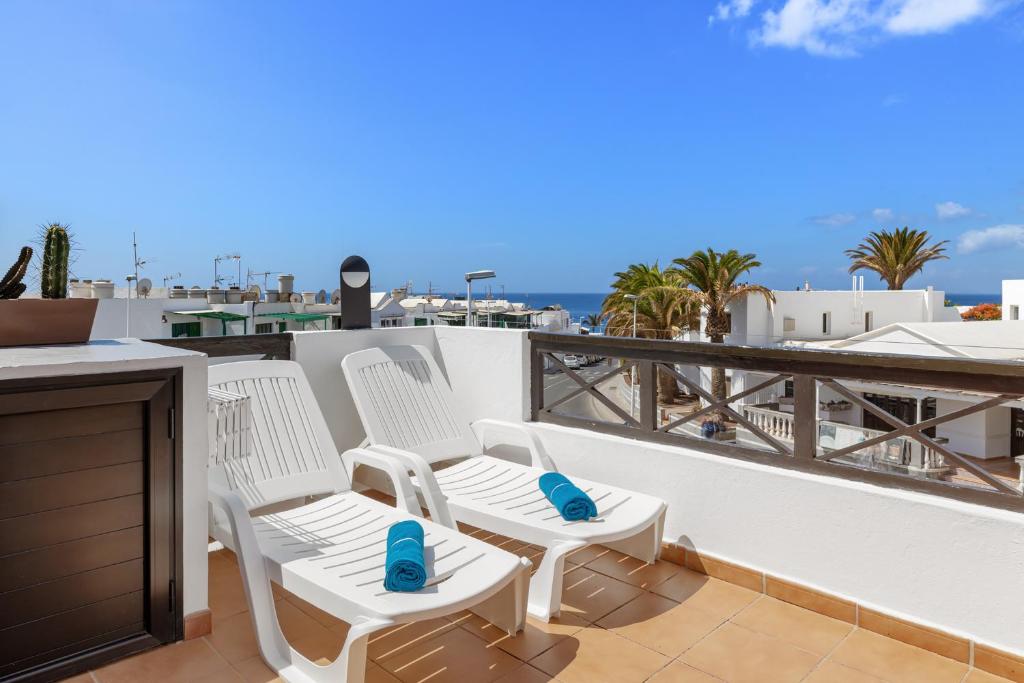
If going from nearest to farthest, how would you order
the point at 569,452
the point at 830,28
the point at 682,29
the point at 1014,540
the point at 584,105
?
1. the point at 1014,540
2. the point at 569,452
3. the point at 830,28
4. the point at 682,29
5. the point at 584,105

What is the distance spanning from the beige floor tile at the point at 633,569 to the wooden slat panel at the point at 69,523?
1.92 meters

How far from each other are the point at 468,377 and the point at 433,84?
4453cm

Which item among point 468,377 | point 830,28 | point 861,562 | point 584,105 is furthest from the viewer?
point 584,105

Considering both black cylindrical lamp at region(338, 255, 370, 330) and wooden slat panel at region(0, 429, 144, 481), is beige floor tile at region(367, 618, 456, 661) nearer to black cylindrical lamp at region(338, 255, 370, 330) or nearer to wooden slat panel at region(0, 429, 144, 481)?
wooden slat panel at region(0, 429, 144, 481)

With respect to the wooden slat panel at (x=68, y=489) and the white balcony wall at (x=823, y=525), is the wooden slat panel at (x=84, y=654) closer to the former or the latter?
the wooden slat panel at (x=68, y=489)

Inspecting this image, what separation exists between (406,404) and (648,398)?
132 cm

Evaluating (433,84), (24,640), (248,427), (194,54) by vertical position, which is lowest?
(24,640)

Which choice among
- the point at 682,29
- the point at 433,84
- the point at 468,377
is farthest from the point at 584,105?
the point at 468,377

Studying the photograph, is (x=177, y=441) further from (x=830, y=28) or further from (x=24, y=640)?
(x=830, y=28)

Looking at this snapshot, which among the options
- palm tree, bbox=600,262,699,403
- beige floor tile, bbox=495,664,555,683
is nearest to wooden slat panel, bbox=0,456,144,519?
beige floor tile, bbox=495,664,555,683

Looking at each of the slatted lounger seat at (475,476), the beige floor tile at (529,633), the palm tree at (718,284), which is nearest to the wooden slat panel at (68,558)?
the slatted lounger seat at (475,476)

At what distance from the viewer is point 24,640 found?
1954 mm

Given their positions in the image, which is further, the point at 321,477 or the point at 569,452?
the point at 569,452

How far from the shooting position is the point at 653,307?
858 inches
